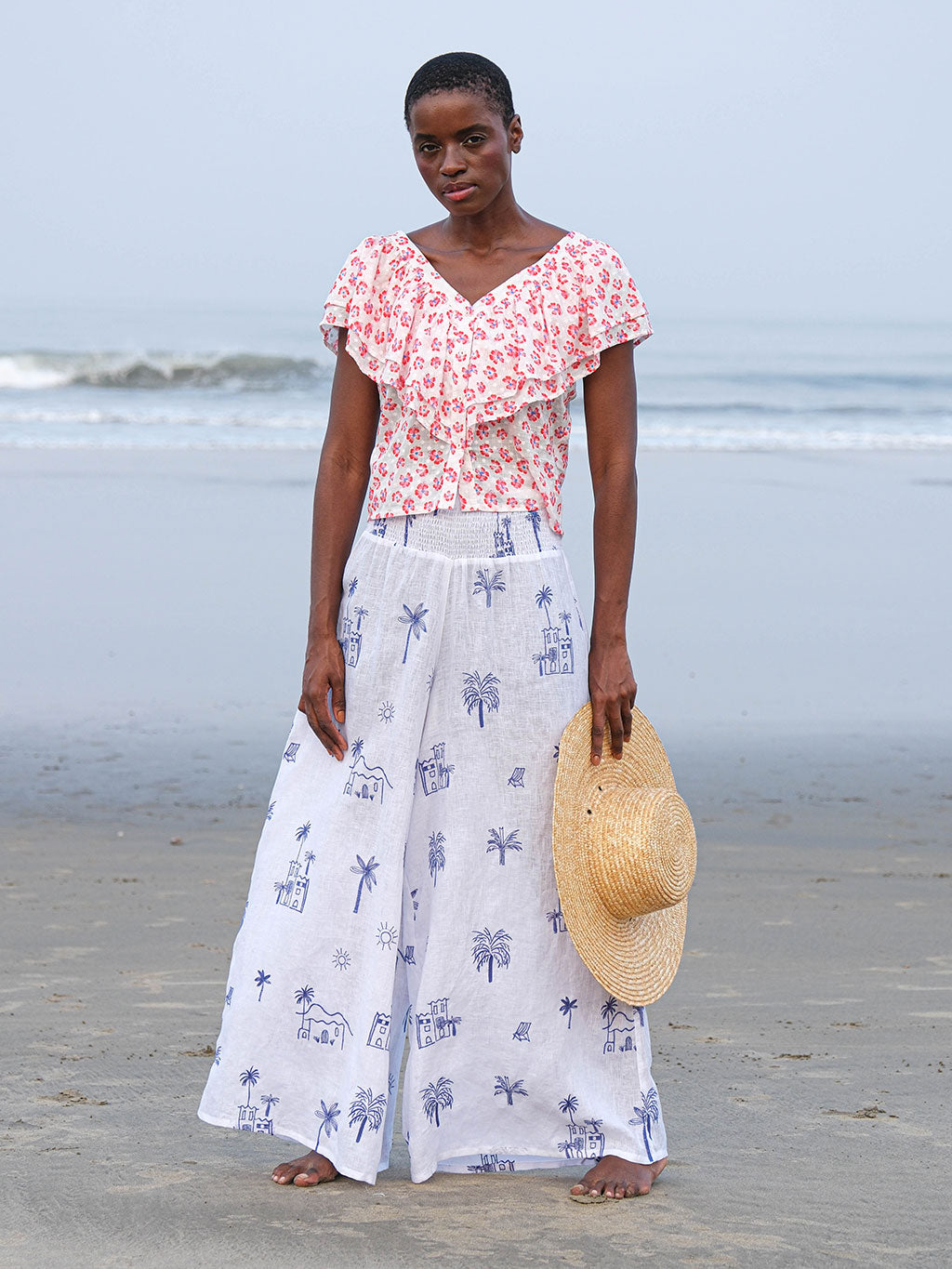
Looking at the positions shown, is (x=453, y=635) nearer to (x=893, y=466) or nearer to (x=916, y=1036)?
(x=916, y=1036)

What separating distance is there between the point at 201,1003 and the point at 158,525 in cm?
783

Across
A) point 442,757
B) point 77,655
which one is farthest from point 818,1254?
point 77,655

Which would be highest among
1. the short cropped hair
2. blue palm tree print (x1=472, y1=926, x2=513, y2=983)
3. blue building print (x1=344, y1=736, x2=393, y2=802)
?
the short cropped hair

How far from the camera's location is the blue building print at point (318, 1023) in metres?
2.97

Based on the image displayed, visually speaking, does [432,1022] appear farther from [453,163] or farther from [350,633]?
[453,163]

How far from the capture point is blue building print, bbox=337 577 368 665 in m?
3.03

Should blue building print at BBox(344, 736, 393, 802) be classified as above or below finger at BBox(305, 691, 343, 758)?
below

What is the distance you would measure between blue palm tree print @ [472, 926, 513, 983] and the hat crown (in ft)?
0.62

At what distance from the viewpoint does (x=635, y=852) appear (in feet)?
9.72

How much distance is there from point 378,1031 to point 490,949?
0.24m

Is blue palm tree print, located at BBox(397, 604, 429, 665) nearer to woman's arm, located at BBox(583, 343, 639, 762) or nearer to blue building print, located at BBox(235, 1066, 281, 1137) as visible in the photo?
woman's arm, located at BBox(583, 343, 639, 762)

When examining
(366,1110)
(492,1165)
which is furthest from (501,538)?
(492,1165)

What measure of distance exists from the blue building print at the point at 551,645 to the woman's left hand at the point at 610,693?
2.1 inches

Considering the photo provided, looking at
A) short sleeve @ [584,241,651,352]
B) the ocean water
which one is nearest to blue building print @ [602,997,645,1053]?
short sleeve @ [584,241,651,352]
